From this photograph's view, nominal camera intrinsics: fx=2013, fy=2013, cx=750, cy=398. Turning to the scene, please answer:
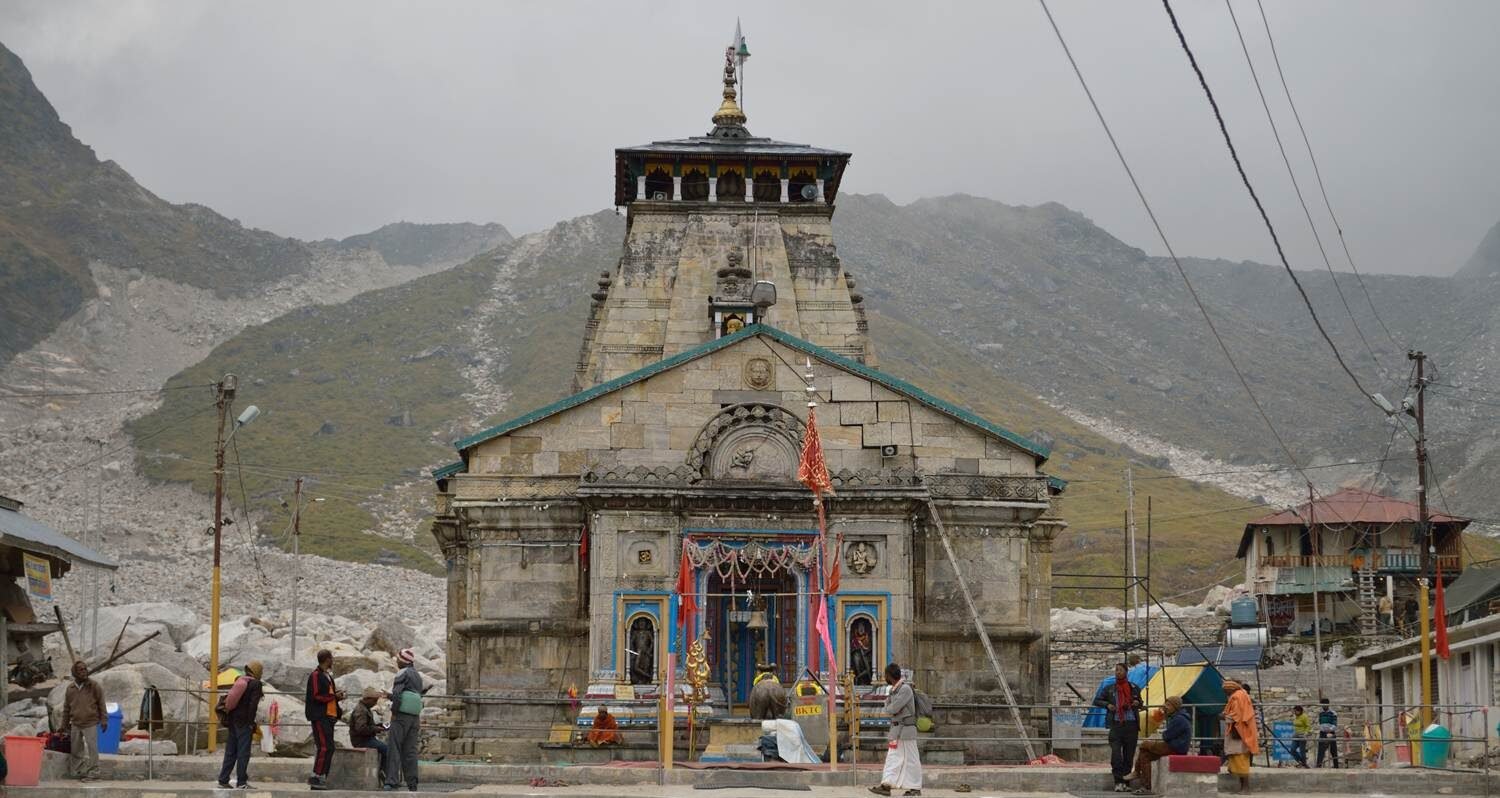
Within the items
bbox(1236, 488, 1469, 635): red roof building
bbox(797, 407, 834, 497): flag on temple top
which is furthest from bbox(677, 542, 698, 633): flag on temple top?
bbox(1236, 488, 1469, 635): red roof building

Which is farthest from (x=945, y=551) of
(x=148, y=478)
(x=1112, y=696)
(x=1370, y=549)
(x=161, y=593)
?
(x=148, y=478)

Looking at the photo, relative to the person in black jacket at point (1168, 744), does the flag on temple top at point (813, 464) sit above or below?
above

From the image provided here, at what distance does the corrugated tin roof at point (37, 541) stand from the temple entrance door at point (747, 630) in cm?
1285

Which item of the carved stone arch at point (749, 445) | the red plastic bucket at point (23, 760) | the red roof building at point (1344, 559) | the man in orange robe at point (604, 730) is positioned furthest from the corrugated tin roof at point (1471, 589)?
the red plastic bucket at point (23, 760)

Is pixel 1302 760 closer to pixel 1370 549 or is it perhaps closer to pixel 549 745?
pixel 549 745

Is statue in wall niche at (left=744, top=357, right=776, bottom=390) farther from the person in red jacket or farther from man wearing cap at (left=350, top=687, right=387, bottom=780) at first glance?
the person in red jacket

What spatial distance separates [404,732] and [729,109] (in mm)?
32322

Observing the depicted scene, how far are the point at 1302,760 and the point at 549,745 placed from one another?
46.7 feet

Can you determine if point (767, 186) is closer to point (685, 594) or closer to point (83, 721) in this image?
point (685, 594)

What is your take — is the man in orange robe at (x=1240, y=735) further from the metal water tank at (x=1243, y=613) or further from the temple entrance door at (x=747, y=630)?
the metal water tank at (x=1243, y=613)

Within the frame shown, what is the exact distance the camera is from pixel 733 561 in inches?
1624

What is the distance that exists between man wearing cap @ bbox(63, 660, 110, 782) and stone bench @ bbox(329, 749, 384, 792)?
3414mm

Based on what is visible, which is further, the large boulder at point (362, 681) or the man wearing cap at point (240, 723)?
the large boulder at point (362, 681)

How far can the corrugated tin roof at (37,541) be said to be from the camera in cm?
3781
